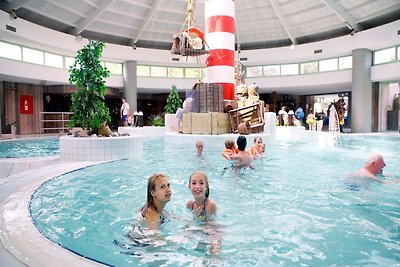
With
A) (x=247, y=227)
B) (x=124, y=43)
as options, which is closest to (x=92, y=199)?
(x=247, y=227)

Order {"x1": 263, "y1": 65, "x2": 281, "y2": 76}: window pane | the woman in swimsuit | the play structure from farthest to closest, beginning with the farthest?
{"x1": 263, "y1": 65, "x2": 281, "y2": 76}: window pane < the play structure < the woman in swimsuit

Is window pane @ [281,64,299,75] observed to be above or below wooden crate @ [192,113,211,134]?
above

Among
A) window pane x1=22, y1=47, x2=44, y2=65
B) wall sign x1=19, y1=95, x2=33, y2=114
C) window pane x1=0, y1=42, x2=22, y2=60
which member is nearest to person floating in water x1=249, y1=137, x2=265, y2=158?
window pane x1=0, y1=42, x2=22, y2=60

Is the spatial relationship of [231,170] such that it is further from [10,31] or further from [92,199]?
[10,31]

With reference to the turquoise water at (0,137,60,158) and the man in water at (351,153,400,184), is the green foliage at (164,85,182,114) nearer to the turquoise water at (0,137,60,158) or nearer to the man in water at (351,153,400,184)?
the turquoise water at (0,137,60,158)

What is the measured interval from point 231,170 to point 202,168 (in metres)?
0.63

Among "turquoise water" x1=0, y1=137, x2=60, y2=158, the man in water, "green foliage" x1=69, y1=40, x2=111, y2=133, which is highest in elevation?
"green foliage" x1=69, y1=40, x2=111, y2=133

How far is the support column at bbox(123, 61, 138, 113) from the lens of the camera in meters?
19.5

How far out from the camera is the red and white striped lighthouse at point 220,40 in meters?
10.8

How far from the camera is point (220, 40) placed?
425 inches

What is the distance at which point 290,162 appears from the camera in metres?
6.39

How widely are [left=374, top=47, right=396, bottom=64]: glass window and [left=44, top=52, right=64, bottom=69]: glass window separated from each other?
1658 centimetres

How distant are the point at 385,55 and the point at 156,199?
1706 cm

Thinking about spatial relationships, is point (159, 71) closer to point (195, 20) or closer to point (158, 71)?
point (158, 71)
